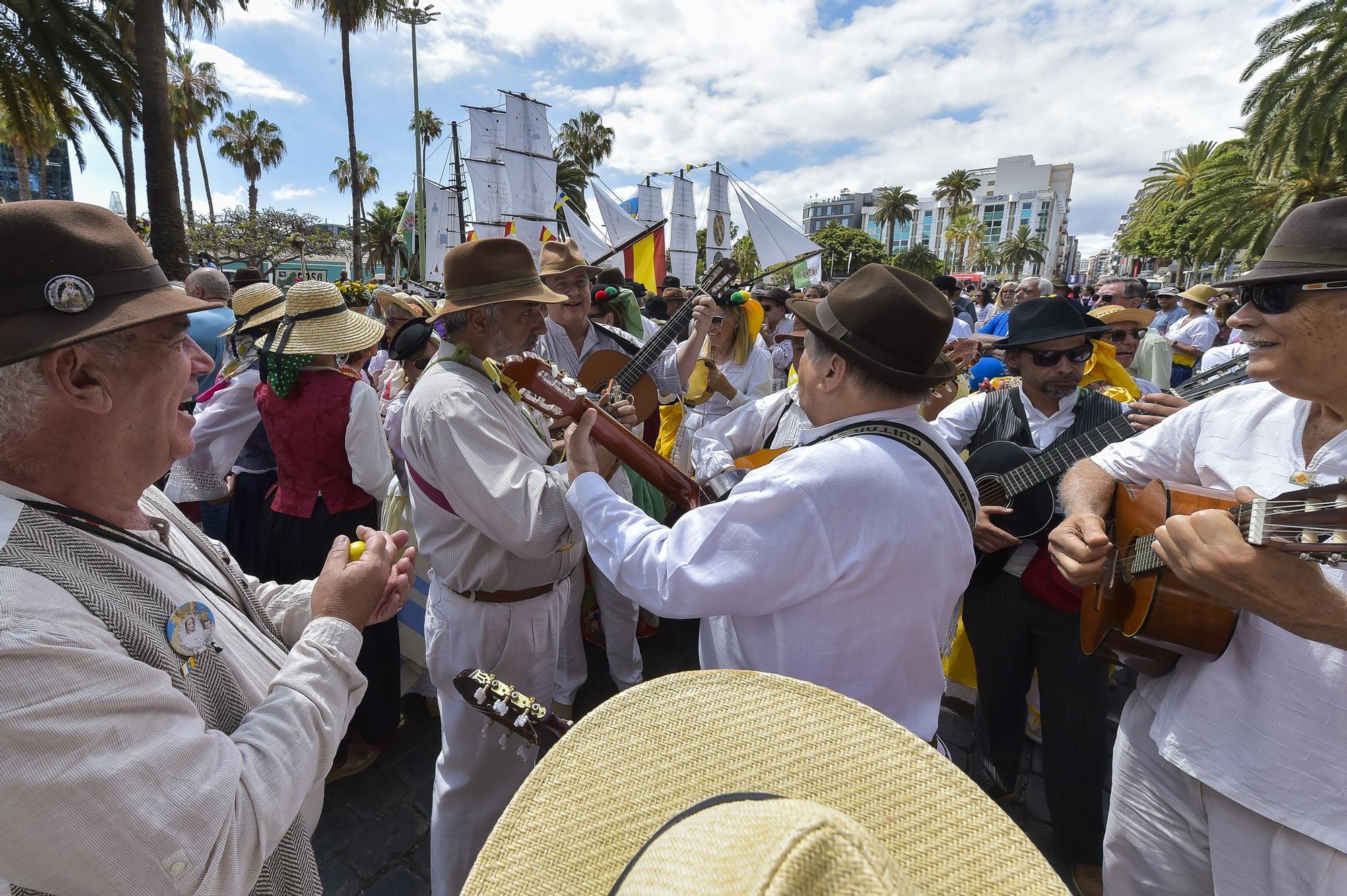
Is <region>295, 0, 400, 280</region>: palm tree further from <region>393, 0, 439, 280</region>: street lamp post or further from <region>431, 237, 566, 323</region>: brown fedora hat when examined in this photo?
<region>431, 237, 566, 323</region>: brown fedora hat

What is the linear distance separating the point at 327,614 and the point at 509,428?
41.9 inches

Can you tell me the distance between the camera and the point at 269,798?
1122 millimetres

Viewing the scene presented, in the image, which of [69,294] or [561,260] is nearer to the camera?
[69,294]

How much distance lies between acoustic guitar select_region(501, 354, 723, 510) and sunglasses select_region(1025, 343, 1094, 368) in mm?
2114

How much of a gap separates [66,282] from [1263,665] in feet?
9.70

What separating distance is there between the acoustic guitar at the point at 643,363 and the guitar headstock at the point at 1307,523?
364 centimetres

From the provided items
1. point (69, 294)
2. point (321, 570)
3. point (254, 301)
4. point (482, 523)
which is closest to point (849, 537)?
point (482, 523)

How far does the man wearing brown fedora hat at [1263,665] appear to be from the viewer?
1482 millimetres

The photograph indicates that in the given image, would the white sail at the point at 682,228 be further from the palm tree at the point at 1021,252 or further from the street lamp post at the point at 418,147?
the palm tree at the point at 1021,252

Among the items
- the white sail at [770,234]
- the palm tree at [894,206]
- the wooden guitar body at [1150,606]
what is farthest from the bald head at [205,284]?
the palm tree at [894,206]

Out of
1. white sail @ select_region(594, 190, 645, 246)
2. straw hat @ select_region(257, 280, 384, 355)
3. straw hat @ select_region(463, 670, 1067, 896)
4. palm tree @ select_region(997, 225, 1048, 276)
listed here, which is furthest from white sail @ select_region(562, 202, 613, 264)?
palm tree @ select_region(997, 225, 1048, 276)

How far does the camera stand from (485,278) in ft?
8.63

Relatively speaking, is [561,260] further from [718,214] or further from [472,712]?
[718,214]

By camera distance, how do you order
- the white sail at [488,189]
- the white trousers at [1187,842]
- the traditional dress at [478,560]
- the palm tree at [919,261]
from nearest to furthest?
the white trousers at [1187,842]
the traditional dress at [478,560]
the white sail at [488,189]
the palm tree at [919,261]
